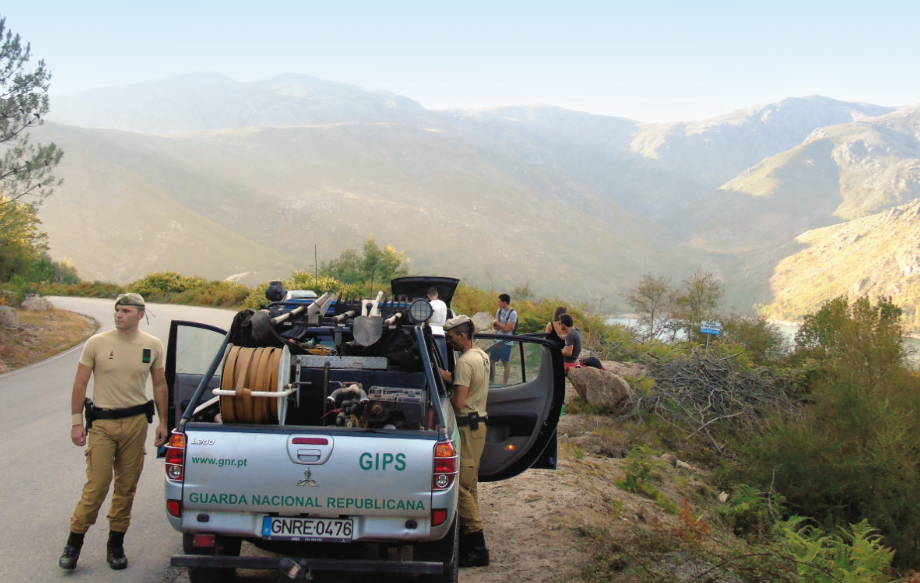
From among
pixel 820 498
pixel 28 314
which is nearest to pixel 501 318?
pixel 820 498

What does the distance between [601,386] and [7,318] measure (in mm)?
17766

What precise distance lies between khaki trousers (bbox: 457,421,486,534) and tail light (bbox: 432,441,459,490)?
42.0 inches

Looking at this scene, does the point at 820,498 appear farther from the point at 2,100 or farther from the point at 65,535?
the point at 2,100

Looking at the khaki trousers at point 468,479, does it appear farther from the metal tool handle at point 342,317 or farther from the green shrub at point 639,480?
the green shrub at point 639,480

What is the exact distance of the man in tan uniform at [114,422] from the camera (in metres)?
4.89

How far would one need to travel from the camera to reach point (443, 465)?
160 inches

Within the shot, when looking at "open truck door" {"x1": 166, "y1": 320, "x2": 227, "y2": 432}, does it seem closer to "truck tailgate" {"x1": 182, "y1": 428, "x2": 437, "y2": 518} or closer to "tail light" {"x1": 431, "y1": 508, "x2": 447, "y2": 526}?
"truck tailgate" {"x1": 182, "y1": 428, "x2": 437, "y2": 518}

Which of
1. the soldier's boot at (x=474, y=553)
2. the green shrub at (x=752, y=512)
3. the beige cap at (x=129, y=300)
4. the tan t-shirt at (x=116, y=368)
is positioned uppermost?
the beige cap at (x=129, y=300)

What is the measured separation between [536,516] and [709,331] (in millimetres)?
8450

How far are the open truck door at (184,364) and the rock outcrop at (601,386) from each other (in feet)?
25.9

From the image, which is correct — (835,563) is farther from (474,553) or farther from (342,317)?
(342,317)

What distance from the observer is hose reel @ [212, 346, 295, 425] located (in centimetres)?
423

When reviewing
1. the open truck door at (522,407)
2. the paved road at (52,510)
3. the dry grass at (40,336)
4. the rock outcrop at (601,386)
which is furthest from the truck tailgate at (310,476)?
the dry grass at (40,336)

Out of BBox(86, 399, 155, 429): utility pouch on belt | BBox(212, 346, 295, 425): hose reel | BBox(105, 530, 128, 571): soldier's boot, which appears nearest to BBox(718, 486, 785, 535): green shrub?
BBox(212, 346, 295, 425): hose reel
